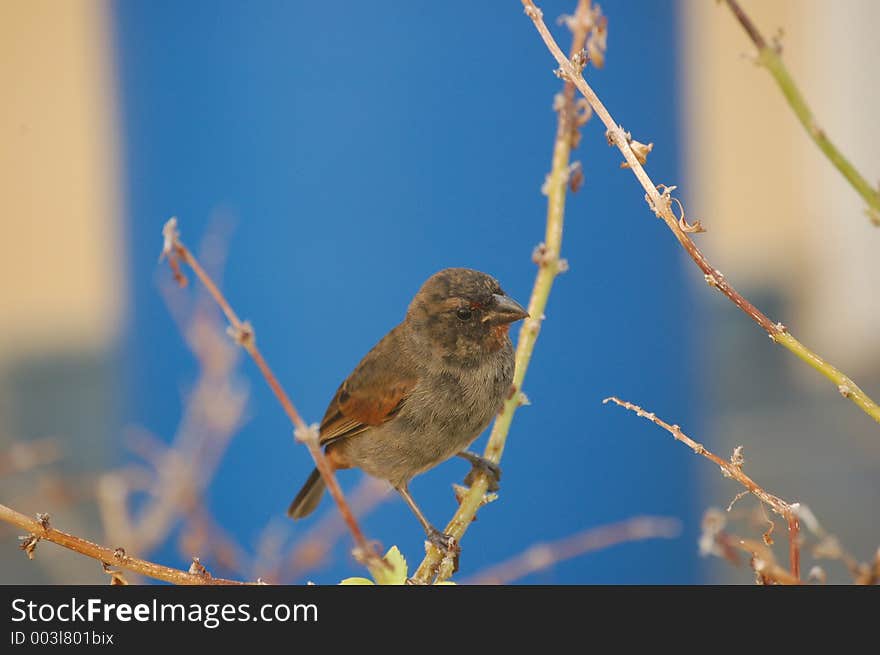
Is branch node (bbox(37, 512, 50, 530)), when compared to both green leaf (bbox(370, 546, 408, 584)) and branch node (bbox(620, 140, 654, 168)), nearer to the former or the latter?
green leaf (bbox(370, 546, 408, 584))

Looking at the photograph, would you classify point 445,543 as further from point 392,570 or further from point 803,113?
point 803,113

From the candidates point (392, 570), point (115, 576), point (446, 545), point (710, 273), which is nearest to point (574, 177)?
point (710, 273)

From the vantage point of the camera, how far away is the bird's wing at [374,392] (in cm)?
233

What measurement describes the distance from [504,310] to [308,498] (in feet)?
2.08

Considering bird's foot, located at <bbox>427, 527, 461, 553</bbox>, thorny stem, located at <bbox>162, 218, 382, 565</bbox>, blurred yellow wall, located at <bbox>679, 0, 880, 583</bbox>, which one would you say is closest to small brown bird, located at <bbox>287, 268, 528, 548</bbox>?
bird's foot, located at <bbox>427, 527, 461, 553</bbox>

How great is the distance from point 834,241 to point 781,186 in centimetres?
62

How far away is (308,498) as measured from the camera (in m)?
2.22

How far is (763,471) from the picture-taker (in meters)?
7.91

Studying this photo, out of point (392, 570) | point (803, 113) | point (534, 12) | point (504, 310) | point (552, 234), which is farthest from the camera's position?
point (504, 310)

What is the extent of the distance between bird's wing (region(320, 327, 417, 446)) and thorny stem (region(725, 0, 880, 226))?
1486 millimetres

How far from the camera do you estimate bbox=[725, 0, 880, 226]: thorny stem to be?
33.9 inches

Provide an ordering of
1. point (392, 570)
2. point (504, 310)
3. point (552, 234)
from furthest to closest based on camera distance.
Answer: point (504, 310), point (552, 234), point (392, 570)

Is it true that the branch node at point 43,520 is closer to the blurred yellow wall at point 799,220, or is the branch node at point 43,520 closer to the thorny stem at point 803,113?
the thorny stem at point 803,113
